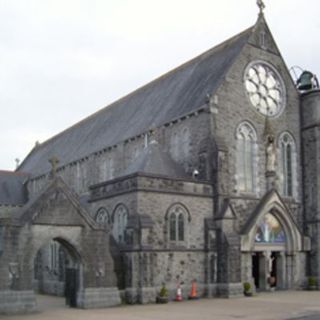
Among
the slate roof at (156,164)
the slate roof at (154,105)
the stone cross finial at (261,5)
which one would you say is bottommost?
the slate roof at (156,164)

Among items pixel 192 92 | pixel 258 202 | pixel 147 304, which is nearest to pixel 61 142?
pixel 192 92

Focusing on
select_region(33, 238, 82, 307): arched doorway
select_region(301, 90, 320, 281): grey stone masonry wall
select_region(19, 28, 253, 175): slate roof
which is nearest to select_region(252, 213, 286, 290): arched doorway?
select_region(301, 90, 320, 281): grey stone masonry wall

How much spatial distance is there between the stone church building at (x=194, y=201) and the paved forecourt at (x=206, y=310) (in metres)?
1.43

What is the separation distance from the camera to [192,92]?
40.6m

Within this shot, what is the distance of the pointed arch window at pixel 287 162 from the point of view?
4109 cm

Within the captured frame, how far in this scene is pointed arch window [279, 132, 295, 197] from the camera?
41088 millimetres

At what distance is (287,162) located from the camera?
41562mm

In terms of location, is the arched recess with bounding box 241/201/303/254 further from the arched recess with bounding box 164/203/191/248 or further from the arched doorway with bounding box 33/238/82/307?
the arched doorway with bounding box 33/238/82/307

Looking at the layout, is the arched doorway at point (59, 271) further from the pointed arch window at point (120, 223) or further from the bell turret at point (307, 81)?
the bell turret at point (307, 81)

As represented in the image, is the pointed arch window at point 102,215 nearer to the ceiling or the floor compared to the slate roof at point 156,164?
nearer to the floor

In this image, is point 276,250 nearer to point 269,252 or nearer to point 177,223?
point 269,252

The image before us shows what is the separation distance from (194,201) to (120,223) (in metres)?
4.58

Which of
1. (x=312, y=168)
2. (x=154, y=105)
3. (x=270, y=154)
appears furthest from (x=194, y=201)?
(x=154, y=105)

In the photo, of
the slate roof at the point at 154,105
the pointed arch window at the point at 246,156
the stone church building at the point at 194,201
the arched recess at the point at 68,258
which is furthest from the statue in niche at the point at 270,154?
the arched recess at the point at 68,258
